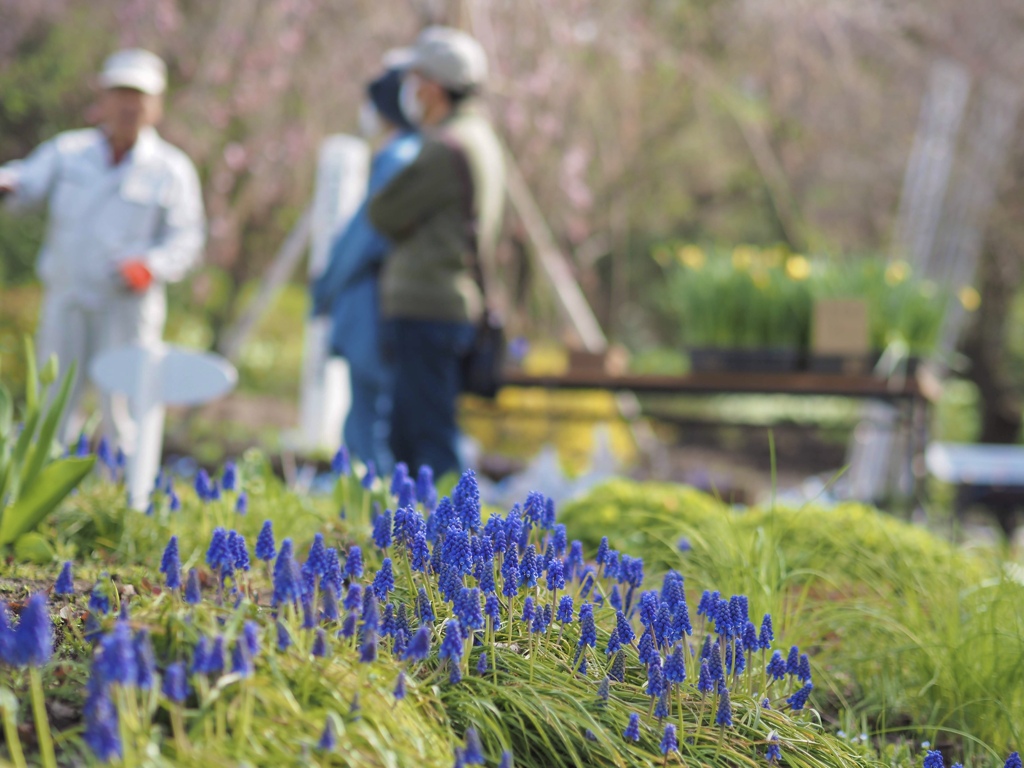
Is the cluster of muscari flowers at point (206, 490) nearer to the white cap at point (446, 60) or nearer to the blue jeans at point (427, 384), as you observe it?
the blue jeans at point (427, 384)

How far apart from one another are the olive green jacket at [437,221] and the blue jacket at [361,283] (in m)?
0.32

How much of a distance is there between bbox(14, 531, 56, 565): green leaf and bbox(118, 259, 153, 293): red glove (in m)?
1.85

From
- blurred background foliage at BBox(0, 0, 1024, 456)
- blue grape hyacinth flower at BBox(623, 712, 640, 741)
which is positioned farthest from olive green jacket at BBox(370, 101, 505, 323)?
blue grape hyacinth flower at BBox(623, 712, 640, 741)

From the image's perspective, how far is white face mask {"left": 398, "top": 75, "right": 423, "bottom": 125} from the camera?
4.58m

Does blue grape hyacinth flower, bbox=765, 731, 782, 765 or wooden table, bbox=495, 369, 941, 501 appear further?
wooden table, bbox=495, 369, 941, 501

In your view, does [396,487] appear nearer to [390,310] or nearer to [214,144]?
[390,310]

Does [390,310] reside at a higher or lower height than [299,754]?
higher

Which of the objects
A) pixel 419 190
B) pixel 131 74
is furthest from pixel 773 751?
pixel 131 74

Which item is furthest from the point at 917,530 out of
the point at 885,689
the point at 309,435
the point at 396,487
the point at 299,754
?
the point at 309,435

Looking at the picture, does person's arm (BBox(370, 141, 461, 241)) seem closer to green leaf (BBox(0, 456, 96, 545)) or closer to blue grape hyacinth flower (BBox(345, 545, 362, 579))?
green leaf (BBox(0, 456, 96, 545))

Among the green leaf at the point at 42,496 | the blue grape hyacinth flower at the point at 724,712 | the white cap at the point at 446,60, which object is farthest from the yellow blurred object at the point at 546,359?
the blue grape hyacinth flower at the point at 724,712

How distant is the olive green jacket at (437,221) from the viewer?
166 inches

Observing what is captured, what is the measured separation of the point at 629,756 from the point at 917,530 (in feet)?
7.03

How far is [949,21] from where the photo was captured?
815 cm
